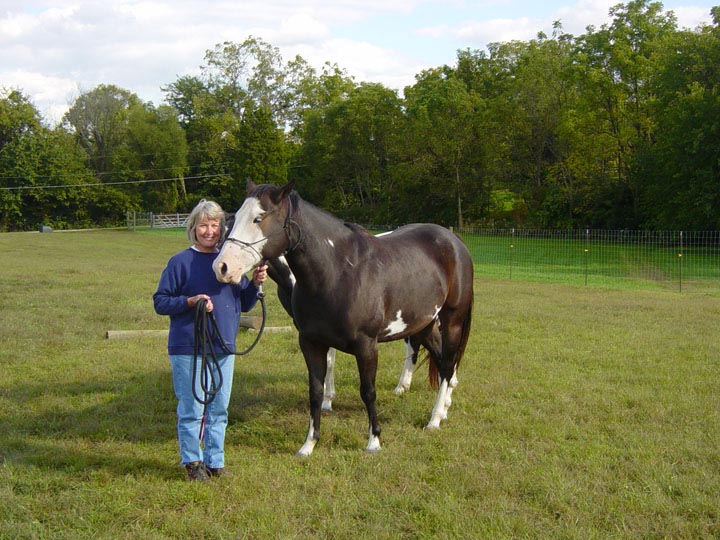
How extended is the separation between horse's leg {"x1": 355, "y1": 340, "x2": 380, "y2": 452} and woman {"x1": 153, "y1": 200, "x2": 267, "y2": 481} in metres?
1.08

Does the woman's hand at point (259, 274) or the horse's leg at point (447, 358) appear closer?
the woman's hand at point (259, 274)

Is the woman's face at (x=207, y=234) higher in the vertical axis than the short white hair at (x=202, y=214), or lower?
lower

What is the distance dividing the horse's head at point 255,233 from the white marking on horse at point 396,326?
130 centimetres

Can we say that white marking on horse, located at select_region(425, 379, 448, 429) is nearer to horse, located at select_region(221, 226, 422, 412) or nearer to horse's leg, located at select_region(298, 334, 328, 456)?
horse, located at select_region(221, 226, 422, 412)

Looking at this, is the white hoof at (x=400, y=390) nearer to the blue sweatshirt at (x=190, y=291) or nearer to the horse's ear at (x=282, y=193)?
the blue sweatshirt at (x=190, y=291)

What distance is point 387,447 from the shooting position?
4.98 m

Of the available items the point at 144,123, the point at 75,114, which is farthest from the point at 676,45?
the point at 75,114

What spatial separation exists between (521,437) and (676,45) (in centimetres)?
3161

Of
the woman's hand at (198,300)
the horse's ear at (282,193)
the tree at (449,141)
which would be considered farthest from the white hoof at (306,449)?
the tree at (449,141)

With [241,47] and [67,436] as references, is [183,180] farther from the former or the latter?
[67,436]

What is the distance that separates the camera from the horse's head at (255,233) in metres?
3.81

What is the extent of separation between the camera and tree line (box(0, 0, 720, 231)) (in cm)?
3114

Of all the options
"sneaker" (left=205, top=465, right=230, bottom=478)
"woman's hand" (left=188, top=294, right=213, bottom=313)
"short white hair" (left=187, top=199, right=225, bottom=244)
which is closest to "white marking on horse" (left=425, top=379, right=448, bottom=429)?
"sneaker" (left=205, top=465, right=230, bottom=478)

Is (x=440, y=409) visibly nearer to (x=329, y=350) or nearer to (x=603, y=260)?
(x=329, y=350)
